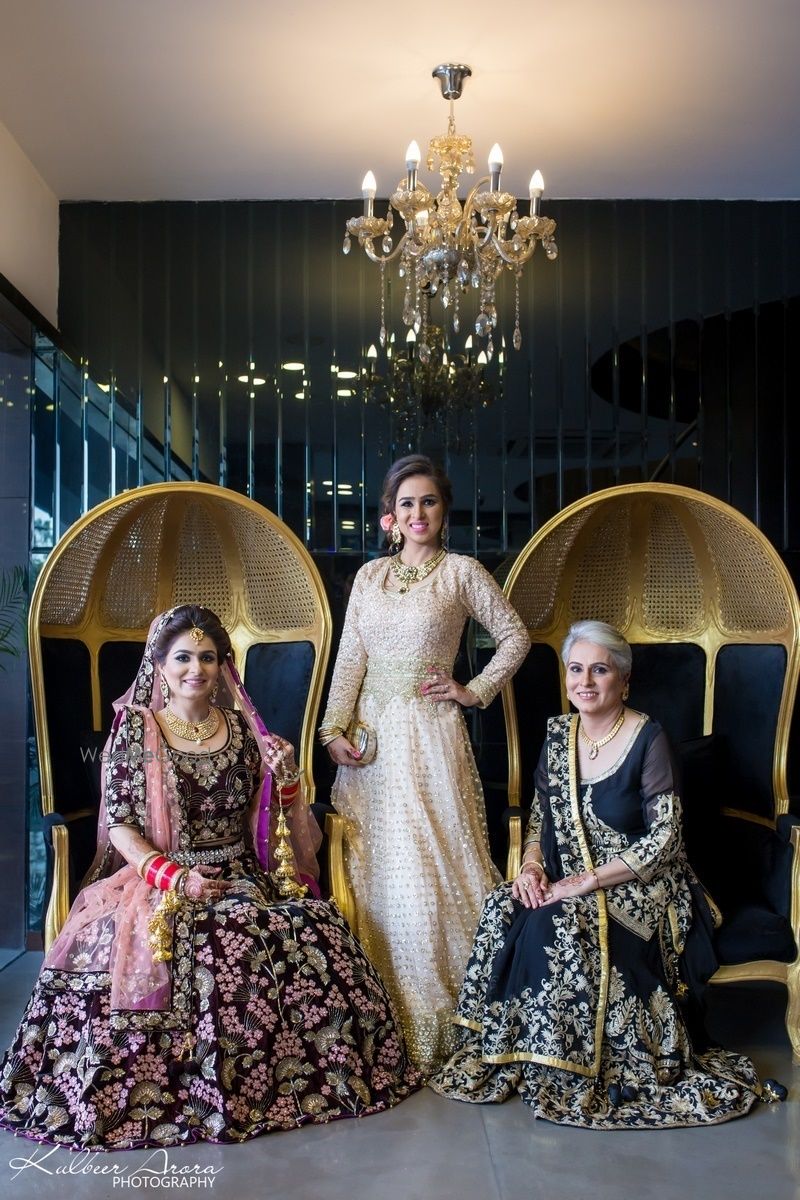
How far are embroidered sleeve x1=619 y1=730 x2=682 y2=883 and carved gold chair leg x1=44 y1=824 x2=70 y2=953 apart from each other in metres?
1.51

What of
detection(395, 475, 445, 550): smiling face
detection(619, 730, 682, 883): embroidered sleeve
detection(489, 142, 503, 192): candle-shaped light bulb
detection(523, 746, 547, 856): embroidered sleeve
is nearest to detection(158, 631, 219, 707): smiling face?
detection(395, 475, 445, 550): smiling face

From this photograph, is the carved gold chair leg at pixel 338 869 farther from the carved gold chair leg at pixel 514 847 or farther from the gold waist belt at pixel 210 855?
the carved gold chair leg at pixel 514 847

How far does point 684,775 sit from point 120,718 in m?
1.74

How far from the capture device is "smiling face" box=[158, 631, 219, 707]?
306 cm

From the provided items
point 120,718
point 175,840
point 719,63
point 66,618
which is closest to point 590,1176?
point 175,840

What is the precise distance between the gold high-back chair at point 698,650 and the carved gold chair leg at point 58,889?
1291 mm

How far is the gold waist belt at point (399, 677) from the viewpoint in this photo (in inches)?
137

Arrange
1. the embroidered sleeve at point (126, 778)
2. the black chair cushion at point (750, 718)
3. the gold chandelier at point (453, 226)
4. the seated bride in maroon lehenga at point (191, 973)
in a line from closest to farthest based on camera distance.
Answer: the seated bride in maroon lehenga at point (191, 973)
the embroidered sleeve at point (126, 778)
the gold chandelier at point (453, 226)
the black chair cushion at point (750, 718)

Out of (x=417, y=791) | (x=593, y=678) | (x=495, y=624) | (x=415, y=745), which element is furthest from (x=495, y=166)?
(x=417, y=791)

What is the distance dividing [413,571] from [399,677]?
0.34 metres

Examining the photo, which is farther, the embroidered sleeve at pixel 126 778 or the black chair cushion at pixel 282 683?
the black chair cushion at pixel 282 683

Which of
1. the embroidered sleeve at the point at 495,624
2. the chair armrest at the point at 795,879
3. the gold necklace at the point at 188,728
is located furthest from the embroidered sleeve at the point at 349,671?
the chair armrest at the point at 795,879

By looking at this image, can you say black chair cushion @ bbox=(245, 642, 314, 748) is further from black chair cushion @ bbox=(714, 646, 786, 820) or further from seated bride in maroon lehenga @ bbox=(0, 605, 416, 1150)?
black chair cushion @ bbox=(714, 646, 786, 820)

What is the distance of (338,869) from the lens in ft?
11.0
